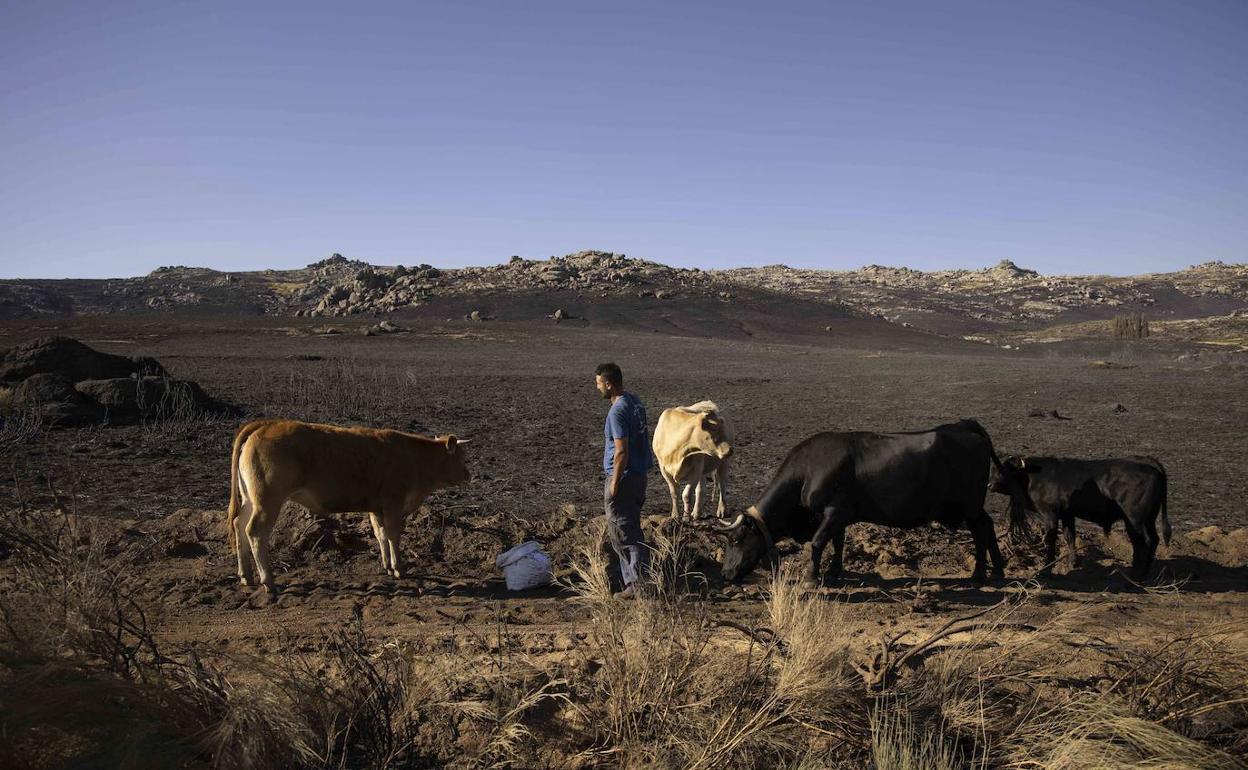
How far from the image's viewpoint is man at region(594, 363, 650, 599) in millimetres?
7395

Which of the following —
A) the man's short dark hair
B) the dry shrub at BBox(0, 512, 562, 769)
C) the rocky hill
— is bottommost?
the dry shrub at BBox(0, 512, 562, 769)

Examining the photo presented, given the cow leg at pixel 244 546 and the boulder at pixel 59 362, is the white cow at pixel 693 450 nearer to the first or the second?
the cow leg at pixel 244 546

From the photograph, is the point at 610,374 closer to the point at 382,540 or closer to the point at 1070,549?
the point at 382,540

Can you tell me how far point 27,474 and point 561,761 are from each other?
433 inches

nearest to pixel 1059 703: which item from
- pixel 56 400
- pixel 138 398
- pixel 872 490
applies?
pixel 872 490

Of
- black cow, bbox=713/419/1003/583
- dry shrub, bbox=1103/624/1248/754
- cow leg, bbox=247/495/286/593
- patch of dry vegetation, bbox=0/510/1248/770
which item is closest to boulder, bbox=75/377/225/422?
cow leg, bbox=247/495/286/593

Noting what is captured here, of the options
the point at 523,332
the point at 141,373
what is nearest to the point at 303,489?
the point at 141,373

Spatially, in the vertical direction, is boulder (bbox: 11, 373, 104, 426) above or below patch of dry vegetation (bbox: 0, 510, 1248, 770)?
above

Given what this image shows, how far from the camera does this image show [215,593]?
726cm

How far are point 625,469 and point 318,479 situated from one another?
2.84 m

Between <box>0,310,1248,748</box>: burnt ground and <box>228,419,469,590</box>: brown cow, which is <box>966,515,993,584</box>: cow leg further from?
<box>228,419,469,590</box>: brown cow

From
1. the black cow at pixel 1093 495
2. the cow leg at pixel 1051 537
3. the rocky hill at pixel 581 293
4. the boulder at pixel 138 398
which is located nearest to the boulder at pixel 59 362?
the boulder at pixel 138 398

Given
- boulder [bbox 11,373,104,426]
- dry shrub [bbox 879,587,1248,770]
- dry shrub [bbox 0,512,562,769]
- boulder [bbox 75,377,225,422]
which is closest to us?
dry shrub [bbox 0,512,562,769]

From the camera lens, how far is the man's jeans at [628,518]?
24.4 feet
